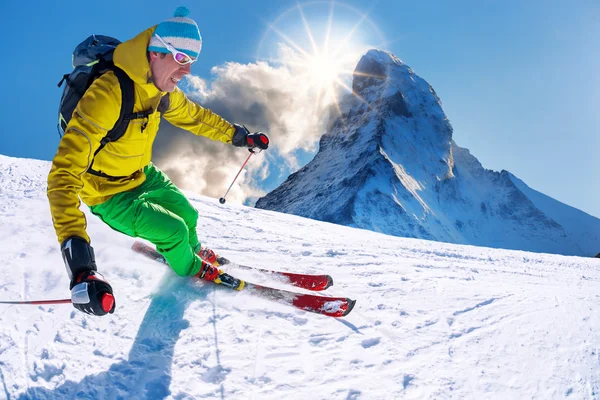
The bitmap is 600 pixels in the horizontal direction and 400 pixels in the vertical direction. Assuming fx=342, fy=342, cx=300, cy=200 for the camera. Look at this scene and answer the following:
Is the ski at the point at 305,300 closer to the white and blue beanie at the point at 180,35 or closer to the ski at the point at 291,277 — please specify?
the ski at the point at 291,277

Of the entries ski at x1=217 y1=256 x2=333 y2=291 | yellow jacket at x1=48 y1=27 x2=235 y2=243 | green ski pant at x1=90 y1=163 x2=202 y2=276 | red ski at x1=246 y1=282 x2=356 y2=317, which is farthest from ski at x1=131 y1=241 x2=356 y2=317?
yellow jacket at x1=48 y1=27 x2=235 y2=243

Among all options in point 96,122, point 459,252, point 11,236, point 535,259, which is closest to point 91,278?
point 96,122

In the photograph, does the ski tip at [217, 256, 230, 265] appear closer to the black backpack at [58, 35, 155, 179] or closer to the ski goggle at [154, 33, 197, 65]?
the black backpack at [58, 35, 155, 179]

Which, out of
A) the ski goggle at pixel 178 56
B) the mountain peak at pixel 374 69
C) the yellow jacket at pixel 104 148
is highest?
the mountain peak at pixel 374 69

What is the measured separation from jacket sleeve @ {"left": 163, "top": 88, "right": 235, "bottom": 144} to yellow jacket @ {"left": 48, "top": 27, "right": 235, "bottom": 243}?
0.11 meters

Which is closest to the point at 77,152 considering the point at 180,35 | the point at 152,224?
the point at 152,224

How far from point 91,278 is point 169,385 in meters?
0.73

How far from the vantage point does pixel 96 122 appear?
2.25 meters

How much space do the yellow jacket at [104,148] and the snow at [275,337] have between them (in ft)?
2.28

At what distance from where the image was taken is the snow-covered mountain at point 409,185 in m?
74.9

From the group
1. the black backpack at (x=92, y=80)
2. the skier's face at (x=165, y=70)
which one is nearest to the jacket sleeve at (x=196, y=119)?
the skier's face at (x=165, y=70)

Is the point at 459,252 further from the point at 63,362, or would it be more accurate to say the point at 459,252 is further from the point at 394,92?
the point at 394,92

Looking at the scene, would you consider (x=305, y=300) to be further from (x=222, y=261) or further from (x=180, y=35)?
(x=180, y=35)

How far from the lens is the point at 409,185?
8538 cm
